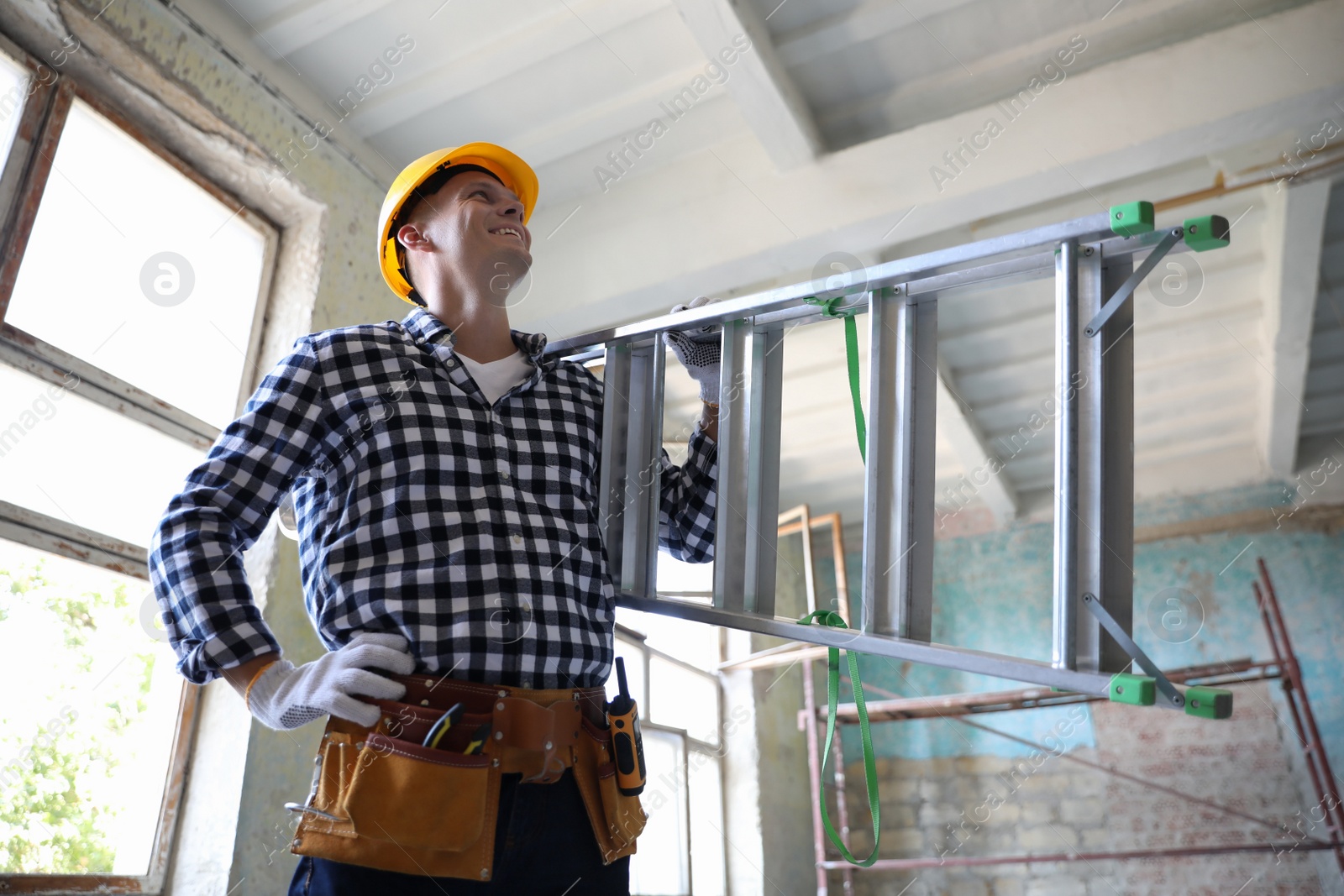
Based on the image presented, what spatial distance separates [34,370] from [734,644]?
4677mm

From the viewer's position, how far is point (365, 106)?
3172mm

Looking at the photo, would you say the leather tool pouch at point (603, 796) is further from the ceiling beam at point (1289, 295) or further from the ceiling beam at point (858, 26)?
the ceiling beam at point (1289, 295)

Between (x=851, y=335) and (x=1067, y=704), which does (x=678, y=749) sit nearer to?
(x=1067, y=704)

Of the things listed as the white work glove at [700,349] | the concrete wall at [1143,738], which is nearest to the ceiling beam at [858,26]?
the white work glove at [700,349]

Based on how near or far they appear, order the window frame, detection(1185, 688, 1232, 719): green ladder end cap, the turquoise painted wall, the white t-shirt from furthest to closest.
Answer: the turquoise painted wall → the window frame → the white t-shirt → detection(1185, 688, 1232, 719): green ladder end cap

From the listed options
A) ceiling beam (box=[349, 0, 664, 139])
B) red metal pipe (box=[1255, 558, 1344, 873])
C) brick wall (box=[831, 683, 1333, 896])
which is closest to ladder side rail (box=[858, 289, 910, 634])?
ceiling beam (box=[349, 0, 664, 139])

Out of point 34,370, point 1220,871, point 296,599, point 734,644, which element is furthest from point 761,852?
point 34,370

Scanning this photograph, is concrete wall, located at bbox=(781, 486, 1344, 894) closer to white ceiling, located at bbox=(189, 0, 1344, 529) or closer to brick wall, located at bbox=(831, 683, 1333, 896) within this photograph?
brick wall, located at bbox=(831, 683, 1333, 896)

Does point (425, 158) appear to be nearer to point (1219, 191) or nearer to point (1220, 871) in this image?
point (1219, 191)

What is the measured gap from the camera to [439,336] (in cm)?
158

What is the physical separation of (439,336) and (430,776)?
0.70m

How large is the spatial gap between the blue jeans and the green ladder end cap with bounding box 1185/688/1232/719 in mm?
789

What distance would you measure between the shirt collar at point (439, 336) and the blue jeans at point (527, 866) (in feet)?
2.29

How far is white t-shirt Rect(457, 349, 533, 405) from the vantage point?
5.19 feet
